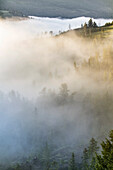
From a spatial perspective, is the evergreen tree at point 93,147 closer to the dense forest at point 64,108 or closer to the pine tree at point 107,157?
the dense forest at point 64,108

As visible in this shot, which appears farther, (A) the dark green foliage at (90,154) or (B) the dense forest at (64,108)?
(B) the dense forest at (64,108)

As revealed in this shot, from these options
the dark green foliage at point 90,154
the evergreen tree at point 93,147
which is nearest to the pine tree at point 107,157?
the evergreen tree at point 93,147

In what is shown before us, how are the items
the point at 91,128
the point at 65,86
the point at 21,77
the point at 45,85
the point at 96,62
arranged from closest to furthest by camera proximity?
the point at 91,128
the point at 96,62
the point at 65,86
the point at 45,85
the point at 21,77

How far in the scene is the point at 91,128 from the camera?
10912 centimetres

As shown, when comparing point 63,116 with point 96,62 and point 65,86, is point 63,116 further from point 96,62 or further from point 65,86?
point 96,62

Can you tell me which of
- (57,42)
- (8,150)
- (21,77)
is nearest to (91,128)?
(8,150)

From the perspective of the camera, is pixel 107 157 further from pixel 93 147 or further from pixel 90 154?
pixel 90 154

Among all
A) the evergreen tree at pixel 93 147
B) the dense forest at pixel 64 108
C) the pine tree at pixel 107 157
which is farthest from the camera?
the dense forest at pixel 64 108

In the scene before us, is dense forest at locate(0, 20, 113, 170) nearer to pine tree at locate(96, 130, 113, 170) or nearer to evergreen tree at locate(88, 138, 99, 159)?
evergreen tree at locate(88, 138, 99, 159)

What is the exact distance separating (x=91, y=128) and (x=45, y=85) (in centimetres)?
5397

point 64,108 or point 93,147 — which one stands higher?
point 64,108

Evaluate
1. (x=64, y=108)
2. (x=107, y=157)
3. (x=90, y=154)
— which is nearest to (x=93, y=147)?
(x=90, y=154)

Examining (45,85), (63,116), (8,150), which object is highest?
(45,85)

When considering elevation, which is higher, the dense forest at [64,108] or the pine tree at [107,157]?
the dense forest at [64,108]
